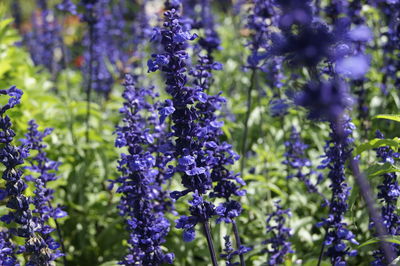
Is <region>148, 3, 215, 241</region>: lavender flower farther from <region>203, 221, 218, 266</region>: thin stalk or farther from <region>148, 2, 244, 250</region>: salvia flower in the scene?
<region>203, 221, 218, 266</region>: thin stalk

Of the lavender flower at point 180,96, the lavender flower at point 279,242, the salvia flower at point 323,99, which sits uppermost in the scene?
the lavender flower at point 180,96

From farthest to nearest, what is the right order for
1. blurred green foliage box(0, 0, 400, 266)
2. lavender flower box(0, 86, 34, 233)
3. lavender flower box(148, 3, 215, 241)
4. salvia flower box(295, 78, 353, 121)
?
1. blurred green foliage box(0, 0, 400, 266)
2. lavender flower box(0, 86, 34, 233)
3. lavender flower box(148, 3, 215, 241)
4. salvia flower box(295, 78, 353, 121)

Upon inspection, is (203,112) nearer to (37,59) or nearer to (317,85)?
(317,85)

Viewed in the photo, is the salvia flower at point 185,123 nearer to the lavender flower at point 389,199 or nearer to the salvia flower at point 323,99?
the salvia flower at point 323,99

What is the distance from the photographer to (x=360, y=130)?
5438 millimetres

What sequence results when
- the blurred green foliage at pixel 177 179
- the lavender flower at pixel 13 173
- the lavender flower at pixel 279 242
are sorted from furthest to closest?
1. the blurred green foliage at pixel 177 179
2. the lavender flower at pixel 279 242
3. the lavender flower at pixel 13 173

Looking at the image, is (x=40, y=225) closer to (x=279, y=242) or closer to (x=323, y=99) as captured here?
(x=279, y=242)

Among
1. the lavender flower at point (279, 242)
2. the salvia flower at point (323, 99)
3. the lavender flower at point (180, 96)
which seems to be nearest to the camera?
the salvia flower at point (323, 99)

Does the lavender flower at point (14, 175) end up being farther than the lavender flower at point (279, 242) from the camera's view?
No

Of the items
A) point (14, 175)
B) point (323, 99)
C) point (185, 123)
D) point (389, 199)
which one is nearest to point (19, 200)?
point (14, 175)

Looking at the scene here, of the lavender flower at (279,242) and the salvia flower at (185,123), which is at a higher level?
the salvia flower at (185,123)

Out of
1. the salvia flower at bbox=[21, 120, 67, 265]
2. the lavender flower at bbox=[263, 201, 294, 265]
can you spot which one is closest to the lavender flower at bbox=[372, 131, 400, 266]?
the lavender flower at bbox=[263, 201, 294, 265]

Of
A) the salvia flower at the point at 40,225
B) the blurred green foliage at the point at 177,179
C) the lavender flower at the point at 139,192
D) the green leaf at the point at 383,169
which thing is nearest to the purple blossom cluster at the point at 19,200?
the salvia flower at the point at 40,225

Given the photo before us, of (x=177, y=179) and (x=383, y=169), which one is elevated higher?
(x=177, y=179)
